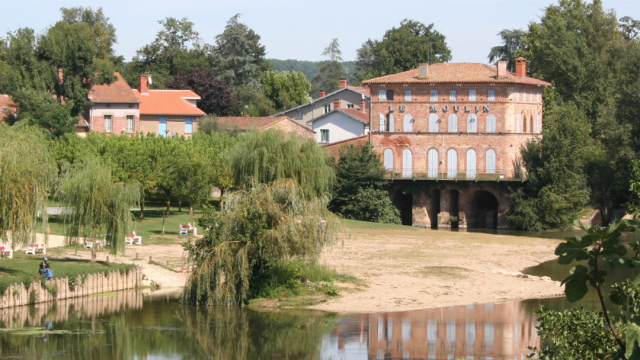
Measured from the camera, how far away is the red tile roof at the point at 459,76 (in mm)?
64688

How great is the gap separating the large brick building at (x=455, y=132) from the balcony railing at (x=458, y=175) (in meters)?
0.07

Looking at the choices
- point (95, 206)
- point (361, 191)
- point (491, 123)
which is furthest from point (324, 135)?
point (95, 206)

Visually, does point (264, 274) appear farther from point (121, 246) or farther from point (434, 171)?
point (434, 171)

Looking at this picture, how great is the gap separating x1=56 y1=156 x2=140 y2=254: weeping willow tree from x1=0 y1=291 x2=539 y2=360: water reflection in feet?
12.1

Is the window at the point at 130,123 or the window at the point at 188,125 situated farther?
the window at the point at 188,125

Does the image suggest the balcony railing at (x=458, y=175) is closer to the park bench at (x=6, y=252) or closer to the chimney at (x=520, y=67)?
the chimney at (x=520, y=67)

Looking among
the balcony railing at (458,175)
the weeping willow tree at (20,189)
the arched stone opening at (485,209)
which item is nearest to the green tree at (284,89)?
the balcony railing at (458,175)

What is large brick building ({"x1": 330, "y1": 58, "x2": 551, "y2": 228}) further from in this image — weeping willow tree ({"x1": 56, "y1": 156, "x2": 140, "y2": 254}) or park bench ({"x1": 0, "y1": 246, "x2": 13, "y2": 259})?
park bench ({"x1": 0, "y1": 246, "x2": 13, "y2": 259})

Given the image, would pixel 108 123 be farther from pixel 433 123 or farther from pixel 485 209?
pixel 485 209

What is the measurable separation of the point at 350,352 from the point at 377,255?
58.4 ft

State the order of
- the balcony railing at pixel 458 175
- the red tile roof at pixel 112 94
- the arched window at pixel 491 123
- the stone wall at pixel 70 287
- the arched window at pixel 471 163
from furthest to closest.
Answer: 1. the red tile roof at pixel 112 94
2. the arched window at pixel 471 163
3. the arched window at pixel 491 123
4. the balcony railing at pixel 458 175
5. the stone wall at pixel 70 287

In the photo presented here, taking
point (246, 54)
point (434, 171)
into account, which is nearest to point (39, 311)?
point (434, 171)

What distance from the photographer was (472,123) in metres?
65.5

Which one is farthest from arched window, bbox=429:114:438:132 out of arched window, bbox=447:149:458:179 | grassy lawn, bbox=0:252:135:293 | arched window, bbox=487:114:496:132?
grassy lawn, bbox=0:252:135:293
